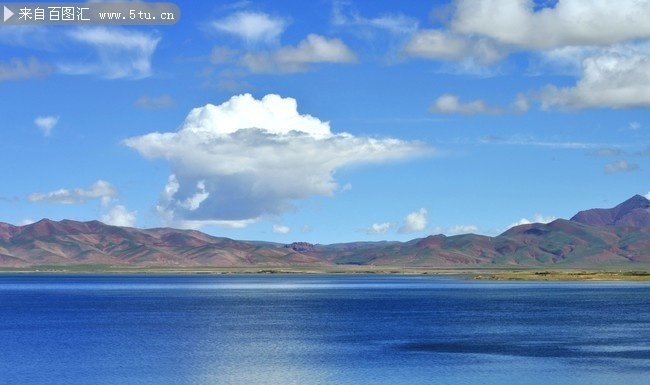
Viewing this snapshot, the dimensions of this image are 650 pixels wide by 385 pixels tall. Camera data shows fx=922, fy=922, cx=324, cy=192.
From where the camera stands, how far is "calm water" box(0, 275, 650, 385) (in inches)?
2709

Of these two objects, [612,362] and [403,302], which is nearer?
[612,362]

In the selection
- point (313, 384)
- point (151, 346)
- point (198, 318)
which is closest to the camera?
point (313, 384)

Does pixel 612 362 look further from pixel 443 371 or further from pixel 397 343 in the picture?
pixel 397 343

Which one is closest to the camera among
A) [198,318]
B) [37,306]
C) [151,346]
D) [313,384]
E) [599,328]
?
[313,384]

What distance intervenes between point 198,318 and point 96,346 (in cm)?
3874

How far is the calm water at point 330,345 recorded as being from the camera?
6881cm

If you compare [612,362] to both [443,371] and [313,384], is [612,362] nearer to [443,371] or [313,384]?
[443,371]

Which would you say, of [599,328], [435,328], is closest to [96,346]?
[435,328]

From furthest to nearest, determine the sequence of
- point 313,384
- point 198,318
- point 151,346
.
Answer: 1. point 198,318
2. point 151,346
3. point 313,384

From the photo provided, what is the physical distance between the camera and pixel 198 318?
128 metres

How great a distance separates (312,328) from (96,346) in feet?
95.3

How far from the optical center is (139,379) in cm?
6719

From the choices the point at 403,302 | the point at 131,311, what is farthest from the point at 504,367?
the point at 403,302

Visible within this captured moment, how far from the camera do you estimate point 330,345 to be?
90.1m
